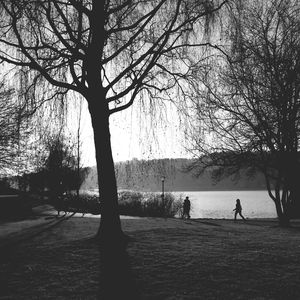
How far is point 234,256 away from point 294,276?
187 cm

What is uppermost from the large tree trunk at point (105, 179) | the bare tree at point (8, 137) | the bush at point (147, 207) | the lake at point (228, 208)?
the bare tree at point (8, 137)

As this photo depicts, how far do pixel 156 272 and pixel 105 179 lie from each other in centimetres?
369

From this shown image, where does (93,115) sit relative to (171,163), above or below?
above

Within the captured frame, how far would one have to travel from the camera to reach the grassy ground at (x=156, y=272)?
5260 mm

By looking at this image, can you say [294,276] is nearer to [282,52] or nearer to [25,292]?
[25,292]

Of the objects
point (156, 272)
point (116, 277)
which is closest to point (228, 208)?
point (156, 272)

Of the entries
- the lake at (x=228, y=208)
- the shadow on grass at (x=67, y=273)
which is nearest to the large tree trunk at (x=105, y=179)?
the shadow on grass at (x=67, y=273)

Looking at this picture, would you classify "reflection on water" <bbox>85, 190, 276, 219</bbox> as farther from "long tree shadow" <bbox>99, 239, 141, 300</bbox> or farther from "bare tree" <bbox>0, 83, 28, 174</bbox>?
"long tree shadow" <bbox>99, 239, 141, 300</bbox>

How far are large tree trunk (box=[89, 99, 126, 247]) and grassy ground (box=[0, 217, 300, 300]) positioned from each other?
0.50 m

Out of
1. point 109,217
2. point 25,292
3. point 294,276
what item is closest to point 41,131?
point 109,217

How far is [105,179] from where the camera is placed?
9539 mm

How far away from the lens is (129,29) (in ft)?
33.1

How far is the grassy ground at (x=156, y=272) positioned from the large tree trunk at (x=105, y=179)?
19.6 inches

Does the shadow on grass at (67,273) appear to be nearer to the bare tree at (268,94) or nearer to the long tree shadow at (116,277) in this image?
the long tree shadow at (116,277)
